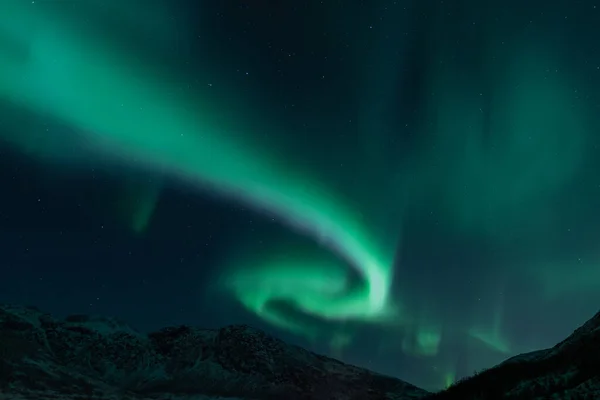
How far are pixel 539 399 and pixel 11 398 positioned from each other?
235 metres

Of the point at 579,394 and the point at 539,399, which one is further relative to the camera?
the point at 539,399

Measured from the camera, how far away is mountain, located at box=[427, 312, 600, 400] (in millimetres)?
12211

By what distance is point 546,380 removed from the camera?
1452cm

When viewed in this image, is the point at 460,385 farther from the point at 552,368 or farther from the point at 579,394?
the point at 579,394

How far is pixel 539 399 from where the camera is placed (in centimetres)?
1256

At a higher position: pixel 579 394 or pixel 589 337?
pixel 589 337

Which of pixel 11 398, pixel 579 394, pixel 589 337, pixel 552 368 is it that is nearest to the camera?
pixel 579 394

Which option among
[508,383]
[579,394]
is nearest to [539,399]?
[579,394]

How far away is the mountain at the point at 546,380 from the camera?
40.1 feet

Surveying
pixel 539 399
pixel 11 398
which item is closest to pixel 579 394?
pixel 539 399

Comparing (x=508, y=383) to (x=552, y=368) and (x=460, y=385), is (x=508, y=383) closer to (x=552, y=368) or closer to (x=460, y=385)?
(x=552, y=368)

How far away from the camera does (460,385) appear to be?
61.9ft

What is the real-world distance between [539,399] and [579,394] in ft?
3.73

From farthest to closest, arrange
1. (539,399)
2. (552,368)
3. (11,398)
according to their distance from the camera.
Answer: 1. (11,398)
2. (552,368)
3. (539,399)
